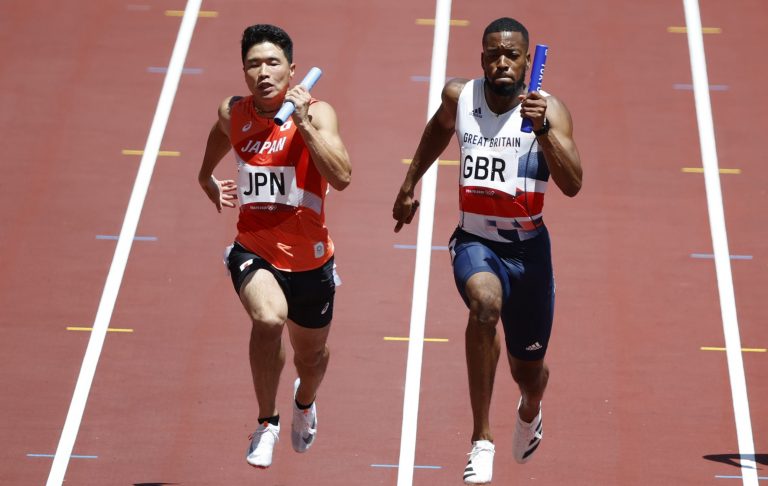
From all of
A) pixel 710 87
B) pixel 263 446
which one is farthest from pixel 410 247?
pixel 263 446

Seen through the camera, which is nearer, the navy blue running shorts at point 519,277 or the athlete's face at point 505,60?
the athlete's face at point 505,60

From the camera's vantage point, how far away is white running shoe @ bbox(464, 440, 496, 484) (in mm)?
8344

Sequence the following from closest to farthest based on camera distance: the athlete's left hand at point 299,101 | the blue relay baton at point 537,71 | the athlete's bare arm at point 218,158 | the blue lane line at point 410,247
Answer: the blue relay baton at point 537,71 → the athlete's left hand at point 299,101 → the athlete's bare arm at point 218,158 → the blue lane line at point 410,247

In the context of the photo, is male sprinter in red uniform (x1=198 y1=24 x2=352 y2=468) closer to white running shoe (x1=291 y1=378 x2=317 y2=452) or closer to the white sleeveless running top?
the white sleeveless running top

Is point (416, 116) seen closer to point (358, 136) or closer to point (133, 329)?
point (358, 136)

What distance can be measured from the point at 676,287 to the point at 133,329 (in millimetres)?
4387

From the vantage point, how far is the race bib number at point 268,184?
28.7 ft

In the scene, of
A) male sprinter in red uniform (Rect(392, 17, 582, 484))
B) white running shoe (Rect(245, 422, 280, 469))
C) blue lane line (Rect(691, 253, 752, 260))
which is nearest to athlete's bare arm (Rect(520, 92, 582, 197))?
male sprinter in red uniform (Rect(392, 17, 582, 484))

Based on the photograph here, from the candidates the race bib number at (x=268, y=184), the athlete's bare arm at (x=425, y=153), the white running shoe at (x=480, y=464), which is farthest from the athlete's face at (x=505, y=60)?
the white running shoe at (x=480, y=464)

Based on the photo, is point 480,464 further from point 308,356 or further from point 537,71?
point 537,71

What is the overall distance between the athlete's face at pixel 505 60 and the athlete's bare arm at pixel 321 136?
3.07ft

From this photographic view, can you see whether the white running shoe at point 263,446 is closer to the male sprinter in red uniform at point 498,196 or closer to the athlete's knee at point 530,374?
the male sprinter in red uniform at point 498,196

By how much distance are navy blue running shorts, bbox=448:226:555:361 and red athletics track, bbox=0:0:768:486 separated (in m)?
1.70

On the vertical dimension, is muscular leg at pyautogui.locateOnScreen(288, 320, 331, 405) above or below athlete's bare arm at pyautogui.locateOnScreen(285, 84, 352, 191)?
below
